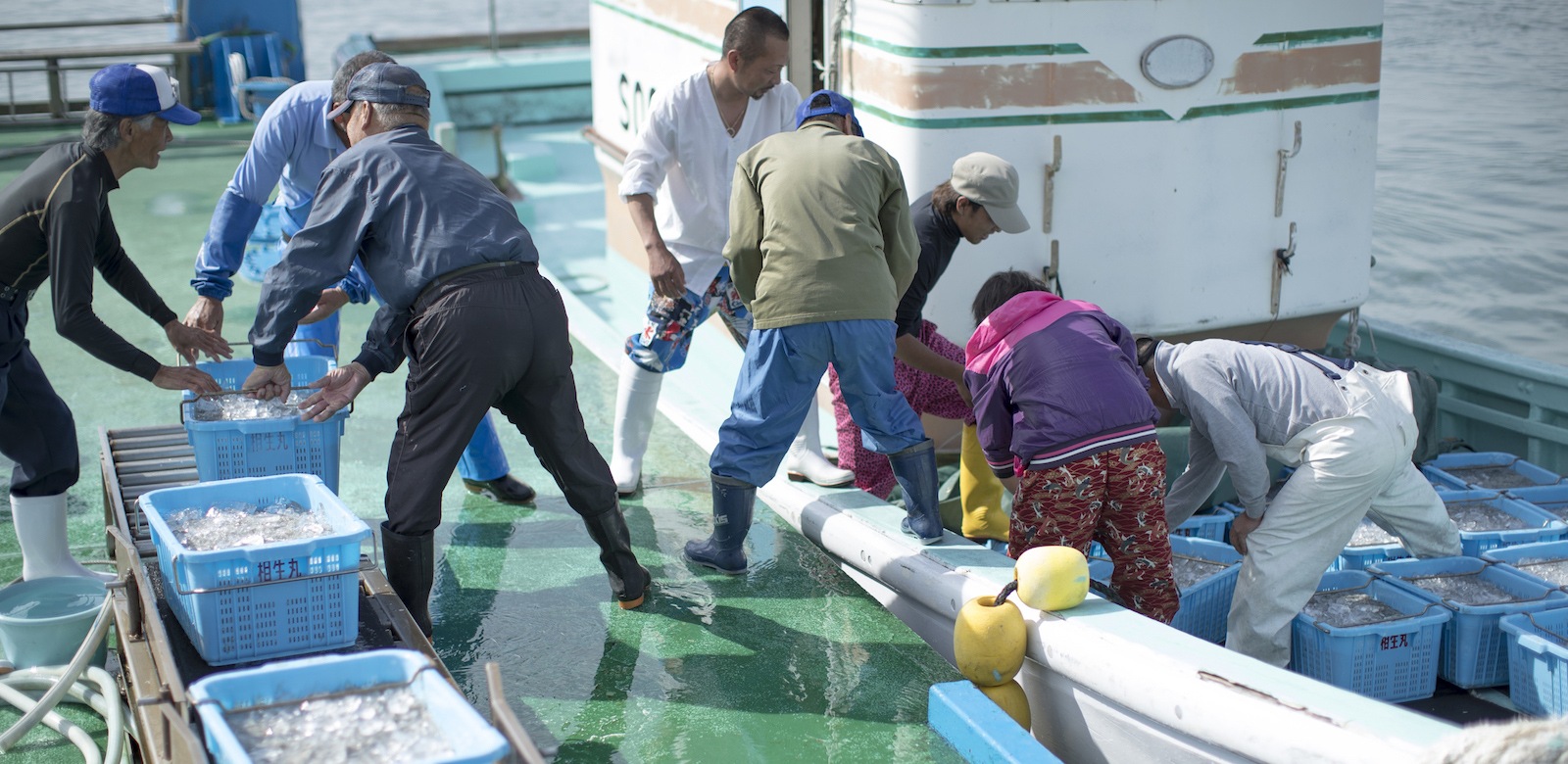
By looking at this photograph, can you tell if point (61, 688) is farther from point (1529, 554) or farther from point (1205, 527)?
point (1529, 554)

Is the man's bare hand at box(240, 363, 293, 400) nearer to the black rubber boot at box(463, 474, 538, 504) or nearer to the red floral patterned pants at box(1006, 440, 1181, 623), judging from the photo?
the black rubber boot at box(463, 474, 538, 504)

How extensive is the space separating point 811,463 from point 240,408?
2.06 metres

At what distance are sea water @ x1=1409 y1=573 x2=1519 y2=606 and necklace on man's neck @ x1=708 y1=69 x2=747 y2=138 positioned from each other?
9.53ft

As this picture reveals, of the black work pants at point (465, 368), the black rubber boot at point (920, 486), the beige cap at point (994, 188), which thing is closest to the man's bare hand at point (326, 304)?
the black work pants at point (465, 368)

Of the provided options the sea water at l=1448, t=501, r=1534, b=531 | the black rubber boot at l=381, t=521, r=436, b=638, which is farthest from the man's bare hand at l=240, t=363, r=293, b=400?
the sea water at l=1448, t=501, r=1534, b=531

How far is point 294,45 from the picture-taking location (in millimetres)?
12875

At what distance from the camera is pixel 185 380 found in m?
4.09

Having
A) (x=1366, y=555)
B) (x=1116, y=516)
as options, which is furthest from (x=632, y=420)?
(x=1366, y=555)

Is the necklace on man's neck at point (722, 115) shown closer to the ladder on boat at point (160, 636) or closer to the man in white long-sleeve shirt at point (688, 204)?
the man in white long-sleeve shirt at point (688, 204)

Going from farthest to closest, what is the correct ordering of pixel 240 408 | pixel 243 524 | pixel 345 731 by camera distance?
pixel 240 408 → pixel 243 524 → pixel 345 731

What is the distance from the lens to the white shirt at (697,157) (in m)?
4.96

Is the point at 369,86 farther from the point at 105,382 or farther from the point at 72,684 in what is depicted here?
the point at 105,382

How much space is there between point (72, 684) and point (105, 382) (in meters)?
3.40

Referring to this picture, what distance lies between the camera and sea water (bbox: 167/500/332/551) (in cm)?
333
